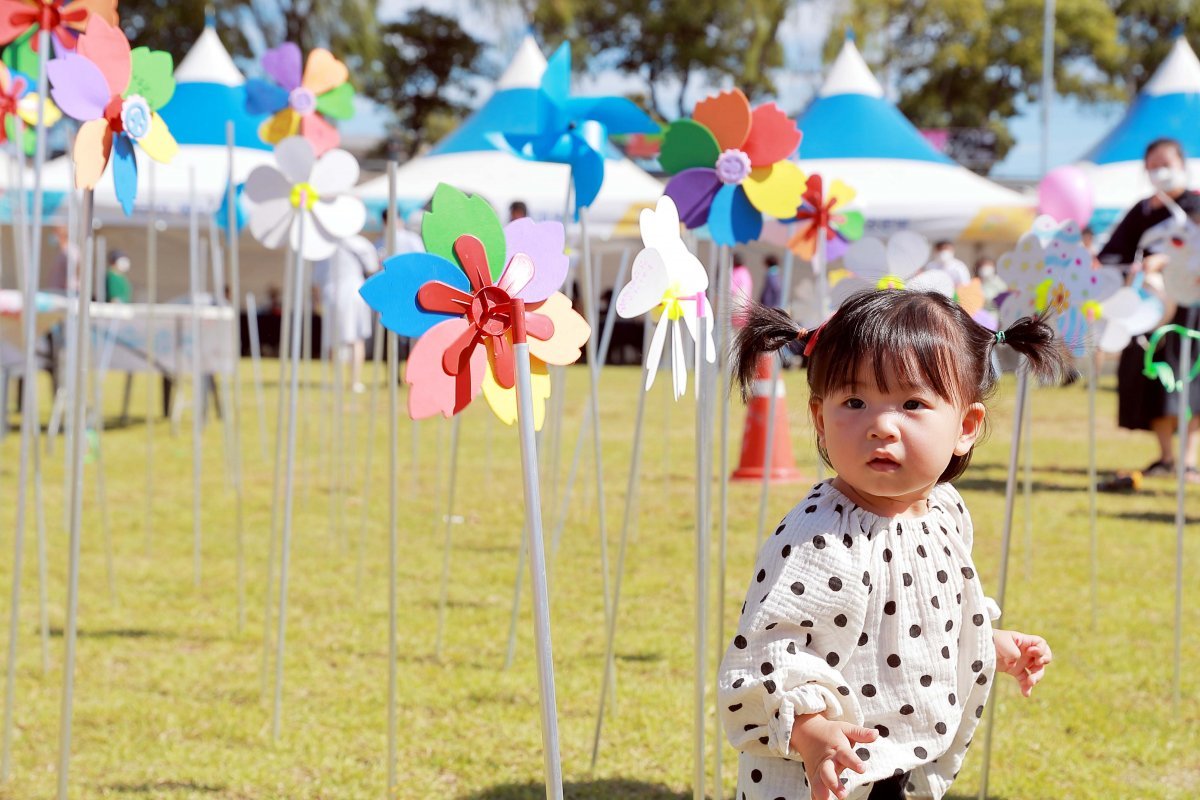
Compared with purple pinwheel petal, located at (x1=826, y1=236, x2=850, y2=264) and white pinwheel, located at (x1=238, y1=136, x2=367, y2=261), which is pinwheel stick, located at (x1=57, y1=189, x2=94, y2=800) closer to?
white pinwheel, located at (x1=238, y1=136, x2=367, y2=261)

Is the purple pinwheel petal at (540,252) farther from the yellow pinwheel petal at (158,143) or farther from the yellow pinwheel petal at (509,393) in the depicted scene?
the yellow pinwheel petal at (158,143)

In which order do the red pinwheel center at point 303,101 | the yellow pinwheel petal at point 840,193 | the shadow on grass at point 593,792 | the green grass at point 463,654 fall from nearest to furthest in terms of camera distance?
the shadow on grass at point 593,792 < the green grass at point 463,654 < the yellow pinwheel petal at point 840,193 < the red pinwheel center at point 303,101

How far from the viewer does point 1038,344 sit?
175cm

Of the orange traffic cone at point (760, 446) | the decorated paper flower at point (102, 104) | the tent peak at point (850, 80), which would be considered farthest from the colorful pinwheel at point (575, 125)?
the tent peak at point (850, 80)

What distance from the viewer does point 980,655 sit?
1675 millimetres

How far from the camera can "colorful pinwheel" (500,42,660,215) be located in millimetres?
2828

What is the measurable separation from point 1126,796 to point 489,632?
1.85 m

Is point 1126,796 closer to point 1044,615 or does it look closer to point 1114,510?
point 1044,615

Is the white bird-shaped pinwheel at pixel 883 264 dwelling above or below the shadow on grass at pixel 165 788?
above

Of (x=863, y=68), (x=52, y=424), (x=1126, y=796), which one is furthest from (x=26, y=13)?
(x=863, y=68)

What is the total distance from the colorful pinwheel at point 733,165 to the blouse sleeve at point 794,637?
3.04 ft

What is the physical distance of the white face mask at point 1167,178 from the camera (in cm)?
484

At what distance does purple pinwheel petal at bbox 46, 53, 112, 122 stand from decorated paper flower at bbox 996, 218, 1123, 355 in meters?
1.65

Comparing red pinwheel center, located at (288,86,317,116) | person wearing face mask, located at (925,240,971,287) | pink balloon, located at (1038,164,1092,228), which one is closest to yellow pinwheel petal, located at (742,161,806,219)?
red pinwheel center, located at (288,86,317,116)
